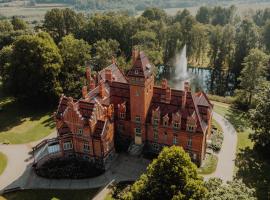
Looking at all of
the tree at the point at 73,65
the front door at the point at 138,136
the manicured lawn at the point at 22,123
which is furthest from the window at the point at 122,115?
the tree at the point at 73,65

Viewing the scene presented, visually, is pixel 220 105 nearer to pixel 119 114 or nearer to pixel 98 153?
pixel 119 114

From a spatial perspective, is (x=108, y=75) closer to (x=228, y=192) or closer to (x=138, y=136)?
(x=138, y=136)

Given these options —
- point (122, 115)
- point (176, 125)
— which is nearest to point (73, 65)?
point (122, 115)

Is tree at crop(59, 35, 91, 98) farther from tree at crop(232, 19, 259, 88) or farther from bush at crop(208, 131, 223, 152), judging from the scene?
tree at crop(232, 19, 259, 88)

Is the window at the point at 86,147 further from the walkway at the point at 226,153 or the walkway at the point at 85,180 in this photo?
the walkway at the point at 226,153

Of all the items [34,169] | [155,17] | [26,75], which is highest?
[155,17]

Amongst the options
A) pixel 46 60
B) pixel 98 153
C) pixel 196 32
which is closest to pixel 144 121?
pixel 98 153

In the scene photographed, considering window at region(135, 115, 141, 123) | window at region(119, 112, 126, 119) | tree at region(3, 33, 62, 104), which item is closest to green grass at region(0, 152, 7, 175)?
tree at region(3, 33, 62, 104)
